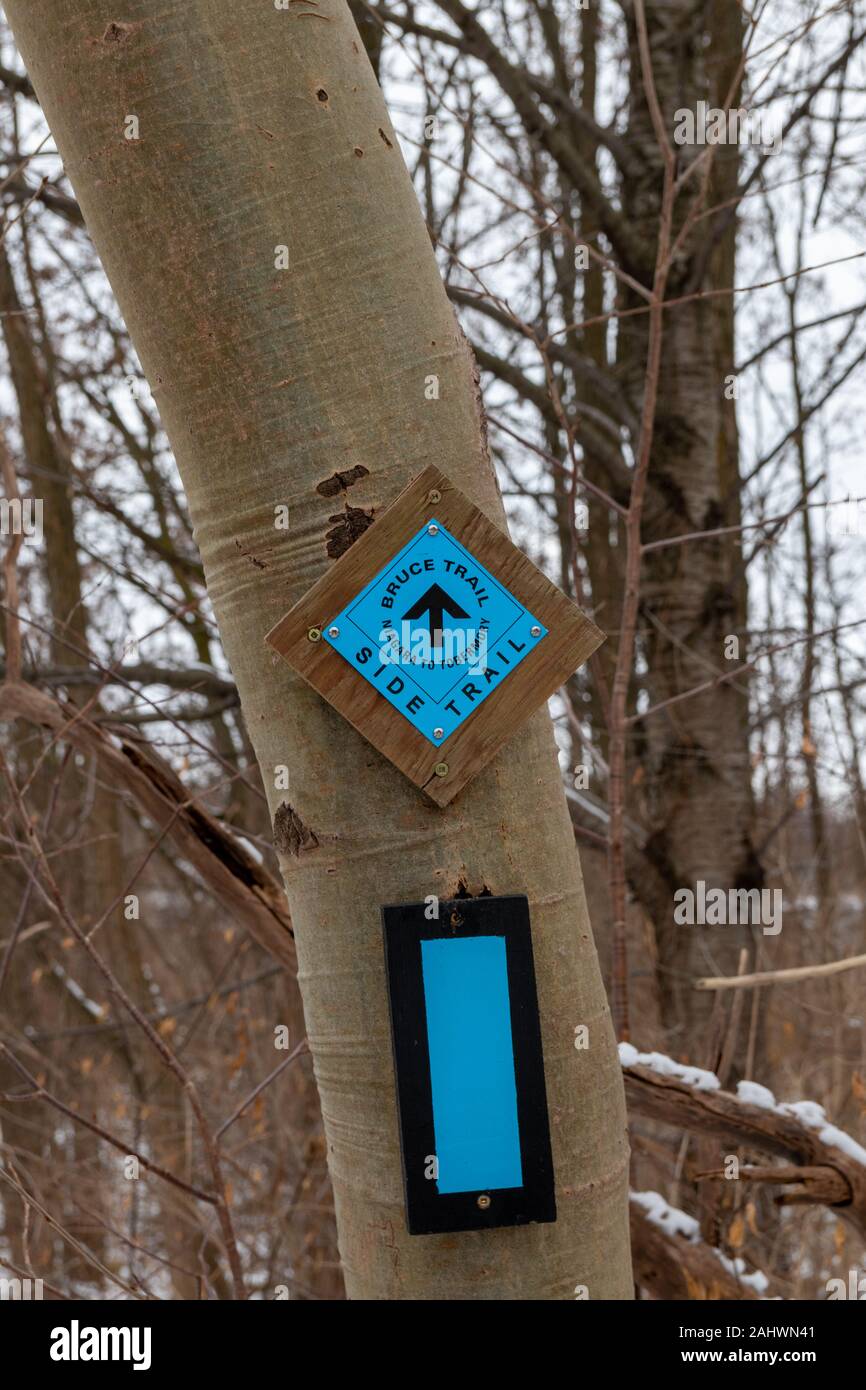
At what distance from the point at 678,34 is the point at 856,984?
3.33 metres

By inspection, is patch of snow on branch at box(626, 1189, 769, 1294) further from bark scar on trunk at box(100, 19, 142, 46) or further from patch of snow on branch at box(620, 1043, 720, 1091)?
bark scar on trunk at box(100, 19, 142, 46)

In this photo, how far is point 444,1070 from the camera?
3.24 ft

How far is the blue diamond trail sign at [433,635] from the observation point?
0.98 metres

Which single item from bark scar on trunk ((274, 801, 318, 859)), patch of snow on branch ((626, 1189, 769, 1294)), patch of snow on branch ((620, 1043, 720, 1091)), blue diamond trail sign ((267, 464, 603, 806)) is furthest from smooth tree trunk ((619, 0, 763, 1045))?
bark scar on trunk ((274, 801, 318, 859))

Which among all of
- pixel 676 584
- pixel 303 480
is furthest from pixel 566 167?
pixel 303 480

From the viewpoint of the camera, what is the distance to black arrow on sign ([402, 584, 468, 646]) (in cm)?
102

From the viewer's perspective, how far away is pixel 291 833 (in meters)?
0.99

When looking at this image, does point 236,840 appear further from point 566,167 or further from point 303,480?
point 566,167

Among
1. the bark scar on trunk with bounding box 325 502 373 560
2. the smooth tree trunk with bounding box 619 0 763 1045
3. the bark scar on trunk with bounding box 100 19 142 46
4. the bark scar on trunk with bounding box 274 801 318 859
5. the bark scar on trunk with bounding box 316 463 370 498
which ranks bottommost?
the bark scar on trunk with bounding box 274 801 318 859

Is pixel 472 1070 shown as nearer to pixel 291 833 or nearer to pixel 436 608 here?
pixel 291 833

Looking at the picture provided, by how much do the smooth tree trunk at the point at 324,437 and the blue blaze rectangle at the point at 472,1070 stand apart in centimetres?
4

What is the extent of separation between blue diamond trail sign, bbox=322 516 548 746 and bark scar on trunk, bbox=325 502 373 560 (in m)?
0.04

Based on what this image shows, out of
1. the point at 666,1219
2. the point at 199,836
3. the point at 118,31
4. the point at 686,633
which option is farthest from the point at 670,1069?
the point at 686,633

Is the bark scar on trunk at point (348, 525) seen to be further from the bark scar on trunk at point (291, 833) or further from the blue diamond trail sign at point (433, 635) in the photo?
A: the bark scar on trunk at point (291, 833)
